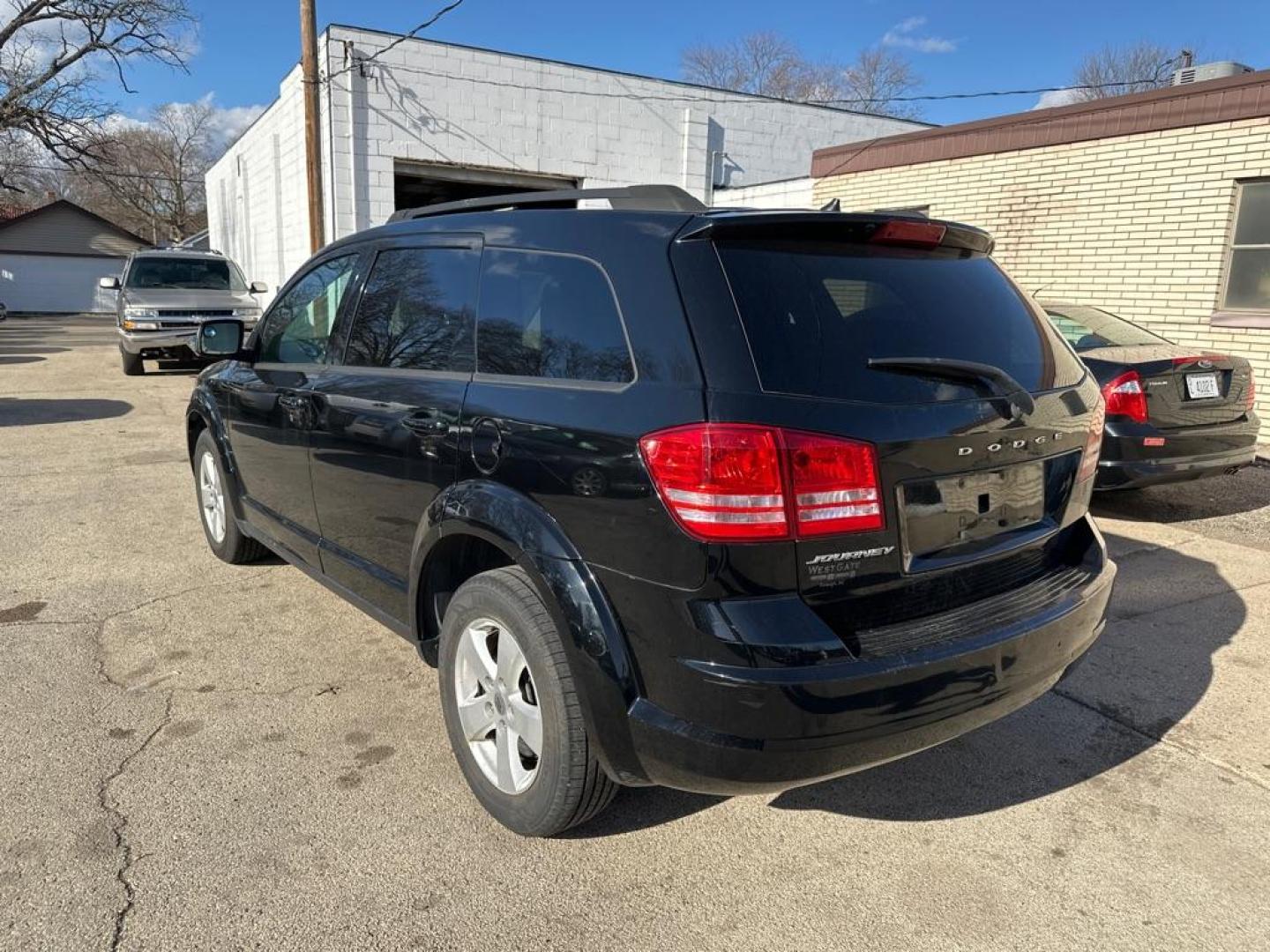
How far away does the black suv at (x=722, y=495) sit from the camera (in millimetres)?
2041

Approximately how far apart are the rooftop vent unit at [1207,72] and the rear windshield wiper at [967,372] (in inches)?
384

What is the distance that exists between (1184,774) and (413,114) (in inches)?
576

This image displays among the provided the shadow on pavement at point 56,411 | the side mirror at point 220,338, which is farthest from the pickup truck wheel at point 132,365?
the side mirror at point 220,338

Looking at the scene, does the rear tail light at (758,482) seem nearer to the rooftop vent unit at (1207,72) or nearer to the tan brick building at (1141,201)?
the tan brick building at (1141,201)

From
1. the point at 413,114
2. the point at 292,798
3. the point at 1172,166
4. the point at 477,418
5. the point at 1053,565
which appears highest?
the point at 413,114

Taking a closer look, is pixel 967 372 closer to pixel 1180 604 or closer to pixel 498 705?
pixel 498 705

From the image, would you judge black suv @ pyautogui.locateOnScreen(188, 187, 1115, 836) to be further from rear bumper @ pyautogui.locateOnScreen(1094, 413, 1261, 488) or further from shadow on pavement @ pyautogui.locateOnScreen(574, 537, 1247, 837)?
rear bumper @ pyautogui.locateOnScreen(1094, 413, 1261, 488)

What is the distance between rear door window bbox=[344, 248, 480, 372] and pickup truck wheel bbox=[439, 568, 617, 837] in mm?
816

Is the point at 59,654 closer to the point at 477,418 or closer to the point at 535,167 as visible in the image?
the point at 477,418

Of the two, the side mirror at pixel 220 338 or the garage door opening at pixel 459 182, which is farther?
the garage door opening at pixel 459 182

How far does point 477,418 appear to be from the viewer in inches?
104

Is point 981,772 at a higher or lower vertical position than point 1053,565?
lower

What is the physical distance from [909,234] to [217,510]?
4.10m

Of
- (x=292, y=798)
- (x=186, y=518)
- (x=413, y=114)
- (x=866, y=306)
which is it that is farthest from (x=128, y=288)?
(x=866, y=306)
